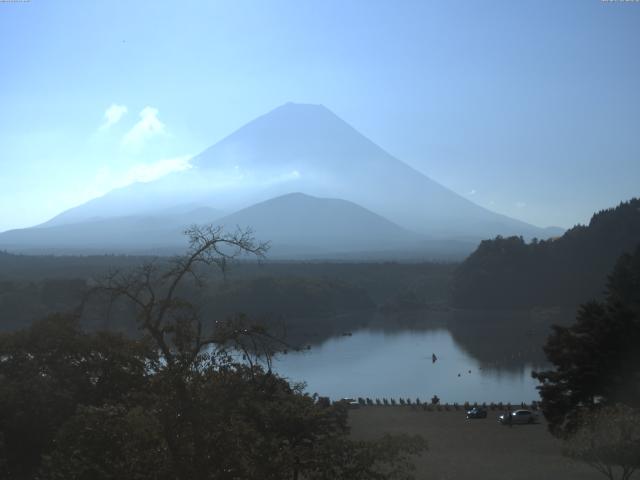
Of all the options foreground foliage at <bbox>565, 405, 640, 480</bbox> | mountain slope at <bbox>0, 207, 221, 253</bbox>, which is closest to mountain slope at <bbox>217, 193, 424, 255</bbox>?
mountain slope at <bbox>0, 207, 221, 253</bbox>

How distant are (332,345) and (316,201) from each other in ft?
330

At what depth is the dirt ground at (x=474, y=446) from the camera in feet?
27.6

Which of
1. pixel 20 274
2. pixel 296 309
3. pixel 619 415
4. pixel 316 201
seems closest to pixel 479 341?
pixel 296 309

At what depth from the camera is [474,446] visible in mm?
10188

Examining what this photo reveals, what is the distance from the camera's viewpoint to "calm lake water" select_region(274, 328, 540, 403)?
57.3 ft

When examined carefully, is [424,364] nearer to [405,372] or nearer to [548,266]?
[405,372]

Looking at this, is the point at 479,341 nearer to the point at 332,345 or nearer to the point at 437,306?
the point at 332,345

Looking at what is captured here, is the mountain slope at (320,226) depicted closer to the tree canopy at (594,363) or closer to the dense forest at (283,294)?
the dense forest at (283,294)

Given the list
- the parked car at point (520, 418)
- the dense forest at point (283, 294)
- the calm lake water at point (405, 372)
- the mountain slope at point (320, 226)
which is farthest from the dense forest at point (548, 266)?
the mountain slope at point (320, 226)

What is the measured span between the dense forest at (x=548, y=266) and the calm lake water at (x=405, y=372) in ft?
37.6

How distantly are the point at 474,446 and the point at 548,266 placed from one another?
1207 inches

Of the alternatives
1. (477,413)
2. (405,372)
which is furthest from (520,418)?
(405,372)

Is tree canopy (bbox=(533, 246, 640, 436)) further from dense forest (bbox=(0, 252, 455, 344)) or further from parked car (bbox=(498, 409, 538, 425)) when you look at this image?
dense forest (bbox=(0, 252, 455, 344))

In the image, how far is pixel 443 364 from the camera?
21938mm
